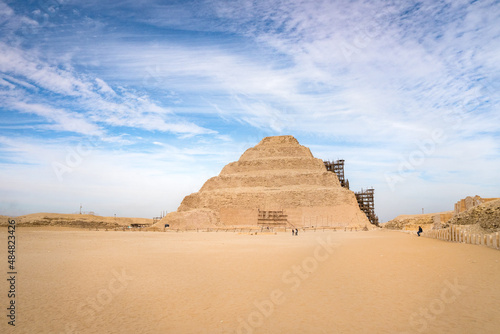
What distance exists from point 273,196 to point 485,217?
49.7 metres

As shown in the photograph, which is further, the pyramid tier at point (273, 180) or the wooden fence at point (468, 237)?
the pyramid tier at point (273, 180)

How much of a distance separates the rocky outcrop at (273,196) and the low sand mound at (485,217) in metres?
39.0

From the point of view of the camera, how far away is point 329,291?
7.45m

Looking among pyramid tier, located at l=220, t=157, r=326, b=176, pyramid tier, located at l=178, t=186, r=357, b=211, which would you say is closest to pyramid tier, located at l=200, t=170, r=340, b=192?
pyramid tier, located at l=220, t=157, r=326, b=176

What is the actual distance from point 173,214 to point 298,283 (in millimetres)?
51773

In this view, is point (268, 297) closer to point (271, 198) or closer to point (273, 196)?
point (271, 198)

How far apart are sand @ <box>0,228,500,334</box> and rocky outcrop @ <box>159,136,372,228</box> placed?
1841 inches

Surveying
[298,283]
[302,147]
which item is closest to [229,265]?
[298,283]

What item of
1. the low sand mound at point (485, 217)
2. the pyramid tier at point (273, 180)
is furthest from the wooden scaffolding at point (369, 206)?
the low sand mound at point (485, 217)

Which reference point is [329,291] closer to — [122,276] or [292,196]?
[122,276]

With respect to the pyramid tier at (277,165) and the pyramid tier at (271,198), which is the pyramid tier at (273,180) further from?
the pyramid tier at (271,198)

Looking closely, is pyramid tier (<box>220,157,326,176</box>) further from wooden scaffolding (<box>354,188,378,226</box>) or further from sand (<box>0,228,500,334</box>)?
sand (<box>0,228,500,334</box>)

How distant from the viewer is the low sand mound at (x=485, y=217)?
15679 millimetres

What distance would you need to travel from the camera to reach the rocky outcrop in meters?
59.4
